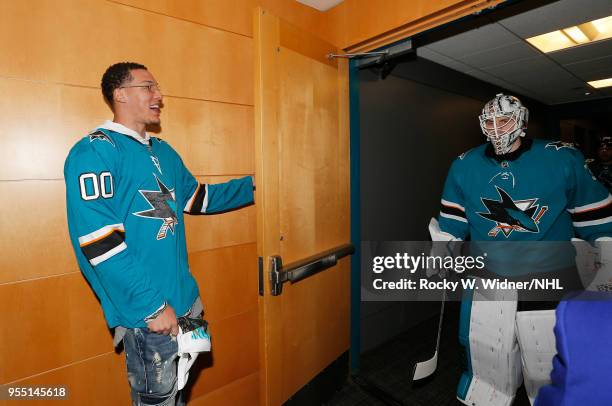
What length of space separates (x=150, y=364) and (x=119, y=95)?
3.42ft

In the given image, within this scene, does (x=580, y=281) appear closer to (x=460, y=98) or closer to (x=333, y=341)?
(x=333, y=341)

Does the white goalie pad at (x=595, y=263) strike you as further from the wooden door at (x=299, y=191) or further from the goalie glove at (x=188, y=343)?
the goalie glove at (x=188, y=343)

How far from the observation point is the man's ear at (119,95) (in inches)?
52.9

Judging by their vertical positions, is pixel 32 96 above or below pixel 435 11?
below

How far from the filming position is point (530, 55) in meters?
3.23

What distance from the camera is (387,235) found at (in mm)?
2949

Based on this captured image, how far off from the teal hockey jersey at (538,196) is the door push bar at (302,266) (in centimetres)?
82

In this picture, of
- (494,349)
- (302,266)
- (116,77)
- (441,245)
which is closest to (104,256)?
(116,77)

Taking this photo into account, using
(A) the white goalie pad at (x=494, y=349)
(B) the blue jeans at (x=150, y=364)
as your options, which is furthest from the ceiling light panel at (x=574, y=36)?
(B) the blue jeans at (x=150, y=364)

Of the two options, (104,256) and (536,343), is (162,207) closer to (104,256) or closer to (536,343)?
(104,256)

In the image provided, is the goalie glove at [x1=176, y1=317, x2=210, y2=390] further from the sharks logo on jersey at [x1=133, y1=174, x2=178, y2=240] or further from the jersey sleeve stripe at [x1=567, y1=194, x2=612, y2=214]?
the jersey sleeve stripe at [x1=567, y1=194, x2=612, y2=214]

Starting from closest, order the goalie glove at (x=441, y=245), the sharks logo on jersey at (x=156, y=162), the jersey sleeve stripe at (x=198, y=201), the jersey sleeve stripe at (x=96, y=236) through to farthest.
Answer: the jersey sleeve stripe at (x=96, y=236) → the sharks logo on jersey at (x=156, y=162) → the jersey sleeve stripe at (x=198, y=201) → the goalie glove at (x=441, y=245)

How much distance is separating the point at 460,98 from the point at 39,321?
13.0 ft

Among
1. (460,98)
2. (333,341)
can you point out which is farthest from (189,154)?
(460,98)
